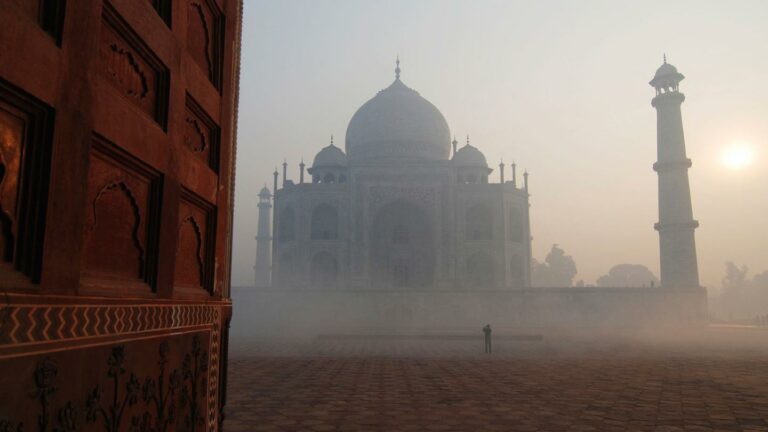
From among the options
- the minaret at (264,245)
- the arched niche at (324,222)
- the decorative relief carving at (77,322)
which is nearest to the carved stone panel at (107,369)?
the decorative relief carving at (77,322)

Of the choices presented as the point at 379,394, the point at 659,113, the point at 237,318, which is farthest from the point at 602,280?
the point at 379,394

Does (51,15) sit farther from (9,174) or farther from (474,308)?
(474,308)

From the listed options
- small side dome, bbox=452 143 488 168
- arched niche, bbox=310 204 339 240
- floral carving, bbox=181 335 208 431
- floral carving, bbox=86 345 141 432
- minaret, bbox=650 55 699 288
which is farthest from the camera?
small side dome, bbox=452 143 488 168

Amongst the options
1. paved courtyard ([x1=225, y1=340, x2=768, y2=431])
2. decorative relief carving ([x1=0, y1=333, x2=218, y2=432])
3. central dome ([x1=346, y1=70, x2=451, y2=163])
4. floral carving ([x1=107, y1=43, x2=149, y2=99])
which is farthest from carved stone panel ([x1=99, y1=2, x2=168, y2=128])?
central dome ([x1=346, y1=70, x2=451, y2=163])

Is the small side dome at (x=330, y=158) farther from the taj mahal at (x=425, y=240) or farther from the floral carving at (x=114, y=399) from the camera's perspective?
the floral carving at (x=114, y=399)

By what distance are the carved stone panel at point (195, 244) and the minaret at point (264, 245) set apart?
40816 mm

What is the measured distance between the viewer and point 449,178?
28938mm

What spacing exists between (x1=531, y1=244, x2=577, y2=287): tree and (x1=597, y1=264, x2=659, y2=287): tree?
13799 mm

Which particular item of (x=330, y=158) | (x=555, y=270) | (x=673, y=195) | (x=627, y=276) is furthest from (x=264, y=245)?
(x=627, y=276)

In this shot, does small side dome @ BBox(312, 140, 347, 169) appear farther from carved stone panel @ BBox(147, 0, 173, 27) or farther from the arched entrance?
carved stone panel @ BBox(147, 0, 173, 27)

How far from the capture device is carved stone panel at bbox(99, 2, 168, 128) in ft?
5.26

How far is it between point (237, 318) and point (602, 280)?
243 ft

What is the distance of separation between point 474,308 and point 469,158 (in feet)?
39.5

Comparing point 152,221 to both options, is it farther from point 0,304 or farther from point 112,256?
point 0,304
